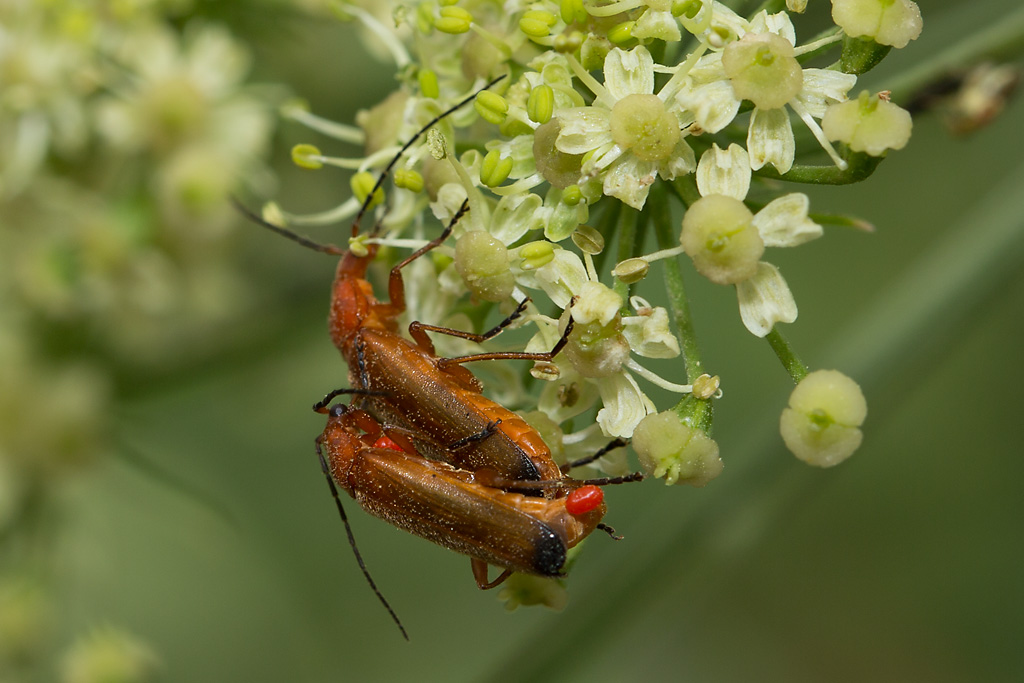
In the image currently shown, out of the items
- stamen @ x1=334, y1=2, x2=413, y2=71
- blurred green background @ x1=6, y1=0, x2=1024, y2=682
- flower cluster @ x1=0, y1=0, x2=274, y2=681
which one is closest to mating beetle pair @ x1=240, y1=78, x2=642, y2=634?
stamen @ x1=334, y1=2, x2=413, y2=71

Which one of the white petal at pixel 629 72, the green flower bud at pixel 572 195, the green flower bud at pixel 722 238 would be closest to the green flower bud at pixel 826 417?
the green flower bud at pixel 722 238

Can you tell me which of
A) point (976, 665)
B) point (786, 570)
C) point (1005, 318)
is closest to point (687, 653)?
point (786, 570)

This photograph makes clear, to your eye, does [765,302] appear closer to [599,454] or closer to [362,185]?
[599,454]

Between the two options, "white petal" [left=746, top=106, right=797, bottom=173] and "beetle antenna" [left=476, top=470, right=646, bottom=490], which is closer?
"white petal" [left=746, top=106, right=797, bottom=173]

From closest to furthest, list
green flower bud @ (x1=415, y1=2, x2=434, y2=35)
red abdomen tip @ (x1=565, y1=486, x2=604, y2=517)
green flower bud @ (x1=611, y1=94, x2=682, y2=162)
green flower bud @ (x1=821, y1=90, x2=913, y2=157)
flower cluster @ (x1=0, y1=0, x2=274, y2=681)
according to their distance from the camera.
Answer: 1. green flower bud @ (x1=821, y1=90, x2=913, y2=157)
2. green flower bud @ (x1=611, y1=94, x2=682, y2=162)
3. red abdomen tip @ (x1=565, y1=486, x2=604, y2=517)
4. green flower bud @ (x1=415, y1=2, x2=434, y2=35)
5. flower cluster @ (x1=0, y1=0, x2=274, y2=681)

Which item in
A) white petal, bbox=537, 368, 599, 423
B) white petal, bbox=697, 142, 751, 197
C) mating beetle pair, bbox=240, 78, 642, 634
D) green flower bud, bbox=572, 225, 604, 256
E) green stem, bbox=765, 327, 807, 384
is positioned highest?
white petal, bbox=697, 142, 751, 197

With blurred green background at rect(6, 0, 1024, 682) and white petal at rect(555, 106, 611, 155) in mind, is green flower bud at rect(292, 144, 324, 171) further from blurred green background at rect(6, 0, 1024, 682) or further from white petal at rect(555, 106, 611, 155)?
blurred green background at rect(6, 0, 1024, 682)

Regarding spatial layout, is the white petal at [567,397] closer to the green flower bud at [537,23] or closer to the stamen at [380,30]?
the green flower bud at [537,23]
